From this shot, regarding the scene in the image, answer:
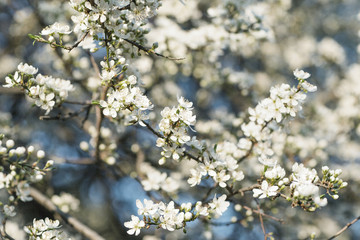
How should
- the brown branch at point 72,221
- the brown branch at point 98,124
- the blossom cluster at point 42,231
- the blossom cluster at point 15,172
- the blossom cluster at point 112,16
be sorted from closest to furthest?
the blossom cluster at point 112,16
the blossom cluster at point 42,231
the blossom cluster at point 15,172
the brown branch at point 98,124
the brown branch at point 72,221

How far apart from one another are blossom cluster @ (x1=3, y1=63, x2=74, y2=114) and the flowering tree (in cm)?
1

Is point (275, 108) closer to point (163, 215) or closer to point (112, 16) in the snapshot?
point (163, 215)

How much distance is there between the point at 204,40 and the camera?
4.93 m

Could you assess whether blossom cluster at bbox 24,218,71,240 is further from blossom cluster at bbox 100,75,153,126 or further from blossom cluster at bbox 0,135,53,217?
blossom cluster at bbox 100,75,153,126

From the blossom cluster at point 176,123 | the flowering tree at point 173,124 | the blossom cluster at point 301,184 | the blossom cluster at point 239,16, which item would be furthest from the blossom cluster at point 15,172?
the blossom cluster at point 239,16

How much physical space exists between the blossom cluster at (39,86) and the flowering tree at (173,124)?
0.04 feet

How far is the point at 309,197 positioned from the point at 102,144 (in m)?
2.40

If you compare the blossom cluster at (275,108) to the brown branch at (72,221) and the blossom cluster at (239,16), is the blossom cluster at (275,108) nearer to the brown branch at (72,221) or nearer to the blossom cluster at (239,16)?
the blossom cluster at (239,16)

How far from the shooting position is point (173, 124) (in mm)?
2703

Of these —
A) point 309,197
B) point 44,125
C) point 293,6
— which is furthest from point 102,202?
point 309,197

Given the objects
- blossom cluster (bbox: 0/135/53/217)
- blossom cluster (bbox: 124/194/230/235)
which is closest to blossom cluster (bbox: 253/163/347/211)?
blossom cluster (bbox: 124/194/230/235)

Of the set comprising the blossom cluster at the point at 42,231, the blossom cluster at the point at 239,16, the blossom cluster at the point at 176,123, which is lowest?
the blossom cluster at the point at 42,231

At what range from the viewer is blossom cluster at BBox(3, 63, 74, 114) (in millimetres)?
2896

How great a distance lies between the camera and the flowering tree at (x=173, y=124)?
2.75 metres
